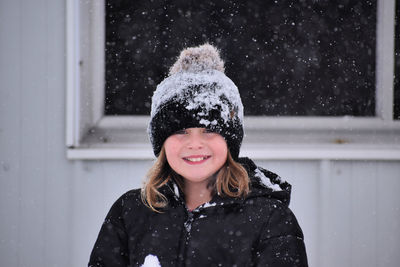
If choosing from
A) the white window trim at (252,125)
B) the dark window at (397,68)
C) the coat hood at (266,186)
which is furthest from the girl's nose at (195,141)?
the dark window at (397,68)

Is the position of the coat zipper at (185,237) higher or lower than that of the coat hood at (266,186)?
lower

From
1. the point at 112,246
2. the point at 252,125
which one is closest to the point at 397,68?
the point at 252,125

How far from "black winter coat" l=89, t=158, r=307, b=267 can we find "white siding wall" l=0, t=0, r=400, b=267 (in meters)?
0.83

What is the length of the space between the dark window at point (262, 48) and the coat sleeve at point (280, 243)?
117 centimetres

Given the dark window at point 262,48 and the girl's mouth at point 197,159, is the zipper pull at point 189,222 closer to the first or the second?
the girl's mouth at point 197,159

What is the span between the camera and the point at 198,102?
146cm

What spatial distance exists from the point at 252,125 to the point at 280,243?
1.16 m

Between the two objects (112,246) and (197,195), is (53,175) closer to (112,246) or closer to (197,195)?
(112,246)

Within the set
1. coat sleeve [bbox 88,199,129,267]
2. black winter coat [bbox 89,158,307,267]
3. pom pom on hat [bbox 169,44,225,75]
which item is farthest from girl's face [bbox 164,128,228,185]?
coat sleeve [bbox 88,199,129,267]

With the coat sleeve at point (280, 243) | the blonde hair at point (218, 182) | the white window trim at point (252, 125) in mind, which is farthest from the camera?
the white window trim at point (252, 125)

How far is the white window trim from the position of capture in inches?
90.3

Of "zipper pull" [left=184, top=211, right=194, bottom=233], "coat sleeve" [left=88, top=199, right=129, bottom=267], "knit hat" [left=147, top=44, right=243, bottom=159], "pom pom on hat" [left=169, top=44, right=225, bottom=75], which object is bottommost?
"coat sleeve" [left=88, top=199, right=129, bottom=267]

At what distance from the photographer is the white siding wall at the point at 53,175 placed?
7.63 ft

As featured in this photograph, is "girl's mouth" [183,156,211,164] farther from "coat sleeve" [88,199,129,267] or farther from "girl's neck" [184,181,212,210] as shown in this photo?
"coat sleeve" [88,199,129,267]
